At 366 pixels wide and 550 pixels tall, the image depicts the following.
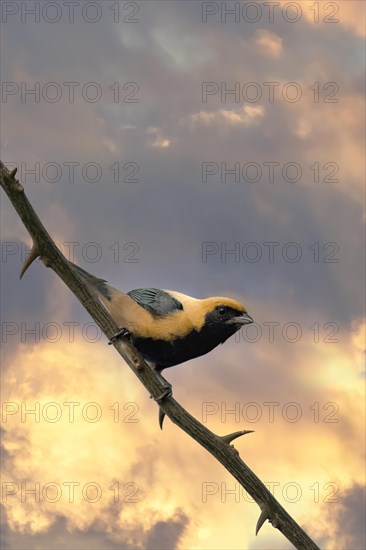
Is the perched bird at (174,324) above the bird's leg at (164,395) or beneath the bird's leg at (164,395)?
above

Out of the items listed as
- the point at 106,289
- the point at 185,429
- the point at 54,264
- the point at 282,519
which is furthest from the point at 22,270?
the point at 282,519

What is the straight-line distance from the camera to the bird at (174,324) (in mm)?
7797

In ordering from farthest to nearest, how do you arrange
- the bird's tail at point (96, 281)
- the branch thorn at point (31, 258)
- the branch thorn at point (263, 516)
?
the bird's tail at point (96, 281) → the branch thorn at point (263, 516) → the branch thorn at point (31, 258)

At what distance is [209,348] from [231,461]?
1264 millimetres

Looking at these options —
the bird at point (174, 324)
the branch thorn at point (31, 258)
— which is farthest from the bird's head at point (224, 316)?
the branch thorn at point (31, 258)

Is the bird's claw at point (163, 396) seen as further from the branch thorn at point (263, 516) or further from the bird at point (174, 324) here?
the branch thorn at point (263, 516)

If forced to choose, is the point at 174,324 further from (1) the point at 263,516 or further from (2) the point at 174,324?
(1) the point at 263,516

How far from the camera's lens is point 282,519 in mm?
7176

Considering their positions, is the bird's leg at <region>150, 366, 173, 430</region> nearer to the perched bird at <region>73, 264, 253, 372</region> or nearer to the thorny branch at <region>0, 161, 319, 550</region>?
the thorny branch at <region>0, 161, 319, 550</region>

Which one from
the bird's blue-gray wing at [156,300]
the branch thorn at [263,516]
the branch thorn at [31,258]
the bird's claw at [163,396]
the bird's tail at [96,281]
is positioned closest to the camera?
the branch thorn at [31,258]

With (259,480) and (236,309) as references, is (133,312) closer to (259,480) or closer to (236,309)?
(236,309)

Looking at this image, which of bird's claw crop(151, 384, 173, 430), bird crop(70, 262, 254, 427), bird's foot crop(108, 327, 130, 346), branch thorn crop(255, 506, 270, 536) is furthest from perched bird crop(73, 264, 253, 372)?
branch thorn crop(255, 506, 270, 536)

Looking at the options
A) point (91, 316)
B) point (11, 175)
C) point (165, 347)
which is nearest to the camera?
point (11, 175)

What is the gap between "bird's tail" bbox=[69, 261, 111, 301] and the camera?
7238mm
